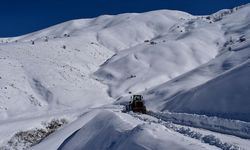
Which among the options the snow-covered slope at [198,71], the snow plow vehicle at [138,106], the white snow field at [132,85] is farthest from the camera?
the snow plow vehicle at [138,106]

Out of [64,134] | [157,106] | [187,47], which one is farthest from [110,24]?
[64,134]

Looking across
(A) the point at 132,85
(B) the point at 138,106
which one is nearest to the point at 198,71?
(A) the point at 132,85

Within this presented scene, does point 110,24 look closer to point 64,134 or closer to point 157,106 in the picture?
point 157,106

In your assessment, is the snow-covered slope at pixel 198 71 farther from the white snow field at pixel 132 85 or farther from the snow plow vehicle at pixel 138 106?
the snow plow vehicle at pixel 138 106

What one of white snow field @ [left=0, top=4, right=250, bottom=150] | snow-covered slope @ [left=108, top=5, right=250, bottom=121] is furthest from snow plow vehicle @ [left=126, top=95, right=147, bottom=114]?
snow-covered slope @ [left=108, top=5, right=250, bottom=121]

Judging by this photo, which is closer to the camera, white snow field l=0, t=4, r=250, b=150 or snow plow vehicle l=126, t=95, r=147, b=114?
white snow field l=0, t=4, r=250, b=150

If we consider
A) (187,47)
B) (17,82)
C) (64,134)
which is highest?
(187,47)

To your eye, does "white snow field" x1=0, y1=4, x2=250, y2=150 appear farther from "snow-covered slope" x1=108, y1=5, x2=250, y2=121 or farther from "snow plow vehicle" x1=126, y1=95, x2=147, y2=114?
"snow plow vehicle" x1=126, y1=95, x2=147, y2=114

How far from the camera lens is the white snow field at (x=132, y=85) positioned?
65.1 feet

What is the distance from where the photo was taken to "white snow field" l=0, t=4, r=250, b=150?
65.1 feet

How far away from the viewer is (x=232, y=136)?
17.1m

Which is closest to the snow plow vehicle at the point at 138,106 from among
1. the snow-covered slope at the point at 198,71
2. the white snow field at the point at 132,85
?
the white snow field at the point at 132,85

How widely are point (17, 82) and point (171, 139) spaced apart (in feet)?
126

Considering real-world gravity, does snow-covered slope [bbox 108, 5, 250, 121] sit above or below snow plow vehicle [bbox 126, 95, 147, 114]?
above
